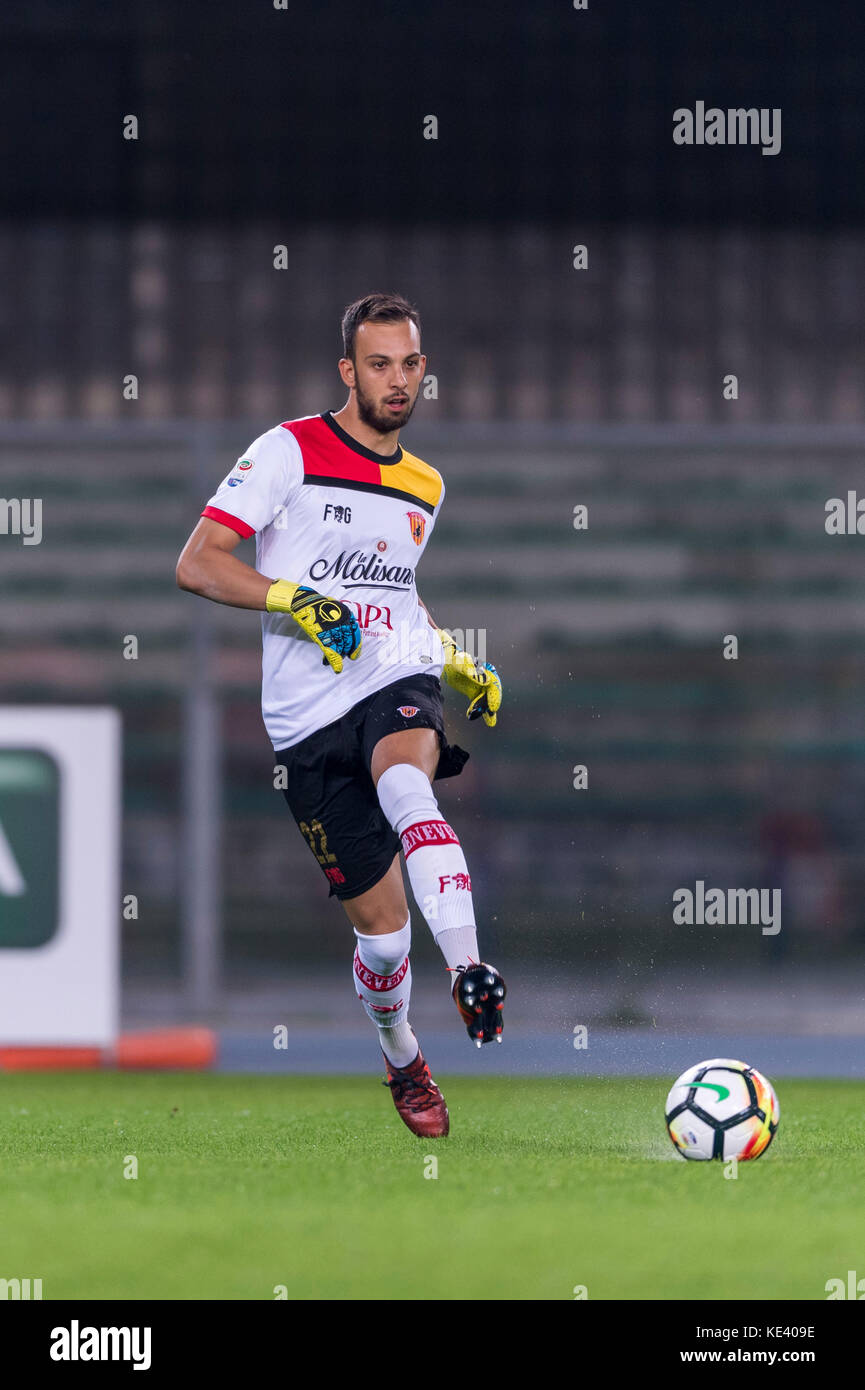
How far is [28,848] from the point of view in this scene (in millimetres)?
6789

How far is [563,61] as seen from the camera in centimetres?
1040

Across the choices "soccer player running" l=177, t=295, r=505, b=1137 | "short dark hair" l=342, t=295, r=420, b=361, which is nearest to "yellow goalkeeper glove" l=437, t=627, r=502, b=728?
"soccer player running" l=177, t=295, r=505, b=1137

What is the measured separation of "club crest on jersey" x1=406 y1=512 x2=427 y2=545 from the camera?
16.0 feet

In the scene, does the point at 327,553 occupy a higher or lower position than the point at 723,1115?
higher

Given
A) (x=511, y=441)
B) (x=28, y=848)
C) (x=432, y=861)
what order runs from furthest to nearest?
(x=511, y=441)
(x=28, y=848)
(x=432, y=861)

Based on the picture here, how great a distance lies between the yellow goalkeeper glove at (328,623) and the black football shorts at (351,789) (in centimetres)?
28

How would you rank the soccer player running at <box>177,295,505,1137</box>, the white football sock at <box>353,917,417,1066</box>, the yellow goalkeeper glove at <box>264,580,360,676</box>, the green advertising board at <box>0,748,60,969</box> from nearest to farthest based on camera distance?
the yellow goalkeeper glove at <box>264,580,360,676</box> → the soccer player running at <box>177,295,505,1137</box> → the white football sock at <box>353,917,417,1066</box> → the green advertising board at <box>0,748,60,969</box>

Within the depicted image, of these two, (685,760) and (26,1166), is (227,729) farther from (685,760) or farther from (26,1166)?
(26,1166)

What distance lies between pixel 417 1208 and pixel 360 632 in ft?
4.66

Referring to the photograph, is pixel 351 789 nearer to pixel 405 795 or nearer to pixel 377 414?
pixel 405 795

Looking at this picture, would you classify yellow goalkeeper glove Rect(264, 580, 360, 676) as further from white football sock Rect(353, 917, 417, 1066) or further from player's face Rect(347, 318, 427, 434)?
white football sock Rect(353, 917, 417, 1066)

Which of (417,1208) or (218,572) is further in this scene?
(218,572)

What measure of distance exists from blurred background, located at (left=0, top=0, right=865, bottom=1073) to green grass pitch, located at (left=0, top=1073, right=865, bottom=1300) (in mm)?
2160

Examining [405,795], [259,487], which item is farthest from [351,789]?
[259,487]
